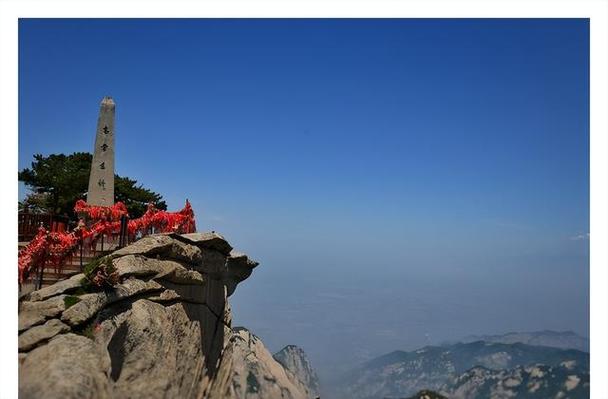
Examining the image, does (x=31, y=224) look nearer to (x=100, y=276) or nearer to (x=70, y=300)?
(x=100, y=276)

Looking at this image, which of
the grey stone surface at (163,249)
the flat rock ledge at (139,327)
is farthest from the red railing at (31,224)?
the flat rock ledge at (139,327)

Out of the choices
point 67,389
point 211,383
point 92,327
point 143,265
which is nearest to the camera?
point 67,389

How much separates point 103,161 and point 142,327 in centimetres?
1194

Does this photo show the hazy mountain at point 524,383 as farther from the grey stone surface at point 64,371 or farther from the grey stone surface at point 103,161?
the grey stone surface at point 64,371

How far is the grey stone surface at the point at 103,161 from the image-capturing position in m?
29.4

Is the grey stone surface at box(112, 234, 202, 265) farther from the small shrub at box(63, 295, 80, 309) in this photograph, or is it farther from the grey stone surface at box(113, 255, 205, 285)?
the small shrub at box(63, 295, 80, 309)

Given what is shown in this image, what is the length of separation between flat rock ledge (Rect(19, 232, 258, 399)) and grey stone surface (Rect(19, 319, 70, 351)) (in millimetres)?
28

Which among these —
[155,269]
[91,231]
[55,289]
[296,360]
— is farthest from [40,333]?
[296,360]

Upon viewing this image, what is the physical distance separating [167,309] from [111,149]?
35.2 ft

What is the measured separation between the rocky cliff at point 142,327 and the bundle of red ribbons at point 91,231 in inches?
58.6
